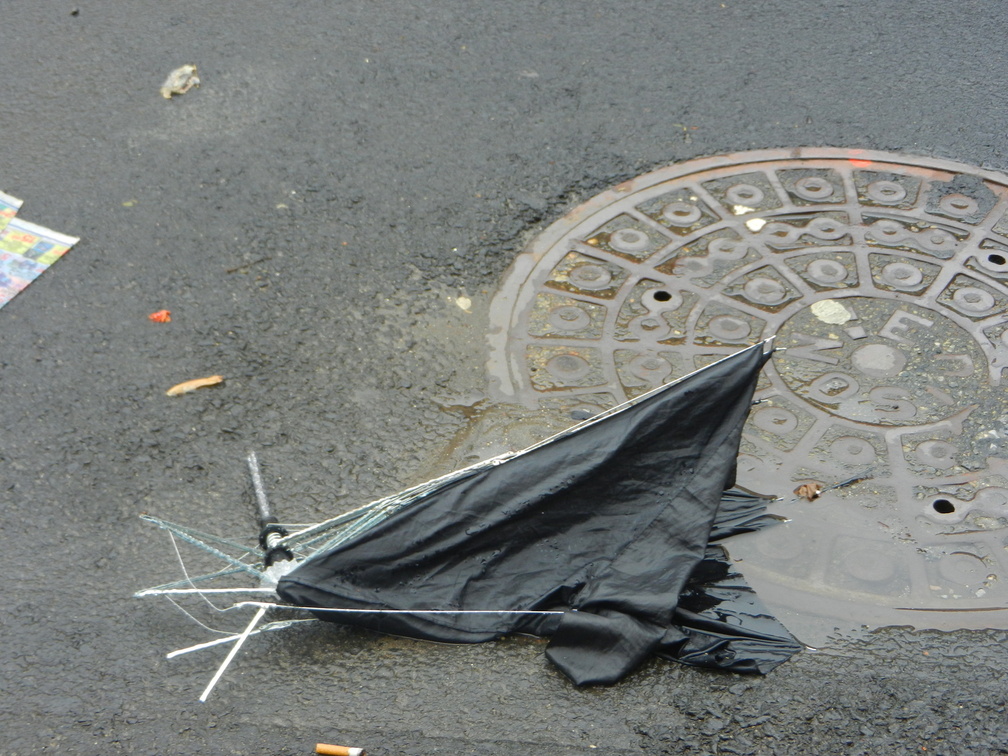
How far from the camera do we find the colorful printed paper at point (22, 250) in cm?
439

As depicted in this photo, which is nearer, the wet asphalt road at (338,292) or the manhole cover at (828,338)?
the wet asphalt road at (338,292)

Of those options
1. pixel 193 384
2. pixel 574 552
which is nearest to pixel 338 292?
pixel 193 384

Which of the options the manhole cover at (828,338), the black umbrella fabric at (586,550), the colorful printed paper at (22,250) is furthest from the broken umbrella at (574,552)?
the colorful printed paper at (22,250)

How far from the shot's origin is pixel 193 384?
156 inches

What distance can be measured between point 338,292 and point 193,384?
0.76 metres

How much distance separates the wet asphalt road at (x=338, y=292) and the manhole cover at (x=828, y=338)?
187 millimetres

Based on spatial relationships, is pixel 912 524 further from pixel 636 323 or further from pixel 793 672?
pixel 636 323

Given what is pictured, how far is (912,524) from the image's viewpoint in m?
3.48

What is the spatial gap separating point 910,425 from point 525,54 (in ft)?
10.1

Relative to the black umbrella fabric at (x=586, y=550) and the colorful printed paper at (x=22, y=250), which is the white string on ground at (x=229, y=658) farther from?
the colorful printed paper at (x=22, y=250)

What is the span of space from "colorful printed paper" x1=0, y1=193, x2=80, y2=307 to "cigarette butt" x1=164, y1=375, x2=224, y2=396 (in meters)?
0.97

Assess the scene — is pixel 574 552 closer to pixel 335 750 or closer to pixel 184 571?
pixel 335 750

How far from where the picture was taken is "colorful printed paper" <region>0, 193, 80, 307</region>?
4.39 meters

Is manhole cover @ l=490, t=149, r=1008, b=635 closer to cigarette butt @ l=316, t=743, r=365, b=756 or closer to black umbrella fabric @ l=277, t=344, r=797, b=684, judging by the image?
black umbrella fabric @ l=277, t=344, r=797, b=684
